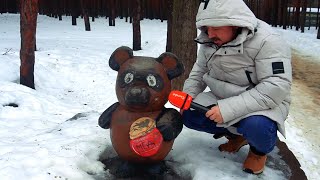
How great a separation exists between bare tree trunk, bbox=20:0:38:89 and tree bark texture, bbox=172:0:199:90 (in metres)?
2.09

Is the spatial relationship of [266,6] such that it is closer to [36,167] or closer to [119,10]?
[119,10]

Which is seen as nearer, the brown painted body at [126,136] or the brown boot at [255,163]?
the brown painted body at [126,136]

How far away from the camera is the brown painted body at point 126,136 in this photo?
8.56 feet

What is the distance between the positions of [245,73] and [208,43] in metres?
0.34

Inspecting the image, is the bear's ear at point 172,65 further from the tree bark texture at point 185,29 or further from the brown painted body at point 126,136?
the tree bark texture at point 185,29

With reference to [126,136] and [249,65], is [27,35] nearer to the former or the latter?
[126,136]

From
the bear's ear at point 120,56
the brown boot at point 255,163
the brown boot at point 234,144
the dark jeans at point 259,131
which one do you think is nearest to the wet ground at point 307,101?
the brown boot at point 234,144

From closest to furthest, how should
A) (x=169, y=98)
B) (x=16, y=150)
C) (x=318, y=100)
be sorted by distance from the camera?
(x=169, y=98)
(x=16, y=150)
(x=318, y=100)

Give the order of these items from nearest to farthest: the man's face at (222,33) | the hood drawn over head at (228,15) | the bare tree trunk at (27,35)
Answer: the hood drawn over head at (228,15), the man's face at (222,33), the bare tree trunk at (27,35)

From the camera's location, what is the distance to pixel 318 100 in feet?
20.2

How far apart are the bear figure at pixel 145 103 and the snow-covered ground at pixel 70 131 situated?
303mm

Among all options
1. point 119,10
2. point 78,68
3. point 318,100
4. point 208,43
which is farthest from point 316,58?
point 119,10

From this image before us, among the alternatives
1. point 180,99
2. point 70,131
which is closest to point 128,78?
point 180,99

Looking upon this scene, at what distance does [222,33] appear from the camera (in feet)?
8.58
